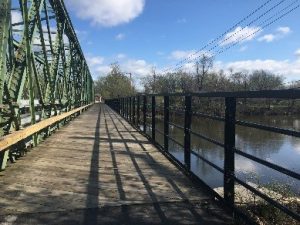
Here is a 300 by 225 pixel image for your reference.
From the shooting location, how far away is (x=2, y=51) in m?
6.07

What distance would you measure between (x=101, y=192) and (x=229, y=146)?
5.59 feet

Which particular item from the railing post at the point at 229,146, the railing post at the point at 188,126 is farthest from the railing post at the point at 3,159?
the railing post at the point at 229,146

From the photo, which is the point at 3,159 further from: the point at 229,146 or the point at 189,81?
the point at 189,81

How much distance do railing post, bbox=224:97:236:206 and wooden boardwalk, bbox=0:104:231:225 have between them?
22 cm

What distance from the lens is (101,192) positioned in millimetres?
5453

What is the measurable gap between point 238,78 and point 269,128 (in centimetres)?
10509

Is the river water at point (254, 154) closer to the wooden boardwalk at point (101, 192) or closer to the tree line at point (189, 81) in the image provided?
the wooden boardwalk at point (101, 192)

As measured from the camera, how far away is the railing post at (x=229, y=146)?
15.3ft

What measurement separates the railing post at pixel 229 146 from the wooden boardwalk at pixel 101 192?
0.22 meters

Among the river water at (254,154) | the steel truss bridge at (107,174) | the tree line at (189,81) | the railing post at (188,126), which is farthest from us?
the tree line at (189,81)

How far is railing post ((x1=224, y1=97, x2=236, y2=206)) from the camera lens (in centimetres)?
467

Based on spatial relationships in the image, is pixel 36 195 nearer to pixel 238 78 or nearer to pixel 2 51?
pixel 2 51

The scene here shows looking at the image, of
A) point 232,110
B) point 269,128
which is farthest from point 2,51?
point 269,128

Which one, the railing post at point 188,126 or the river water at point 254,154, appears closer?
the railing post at point 188,126
